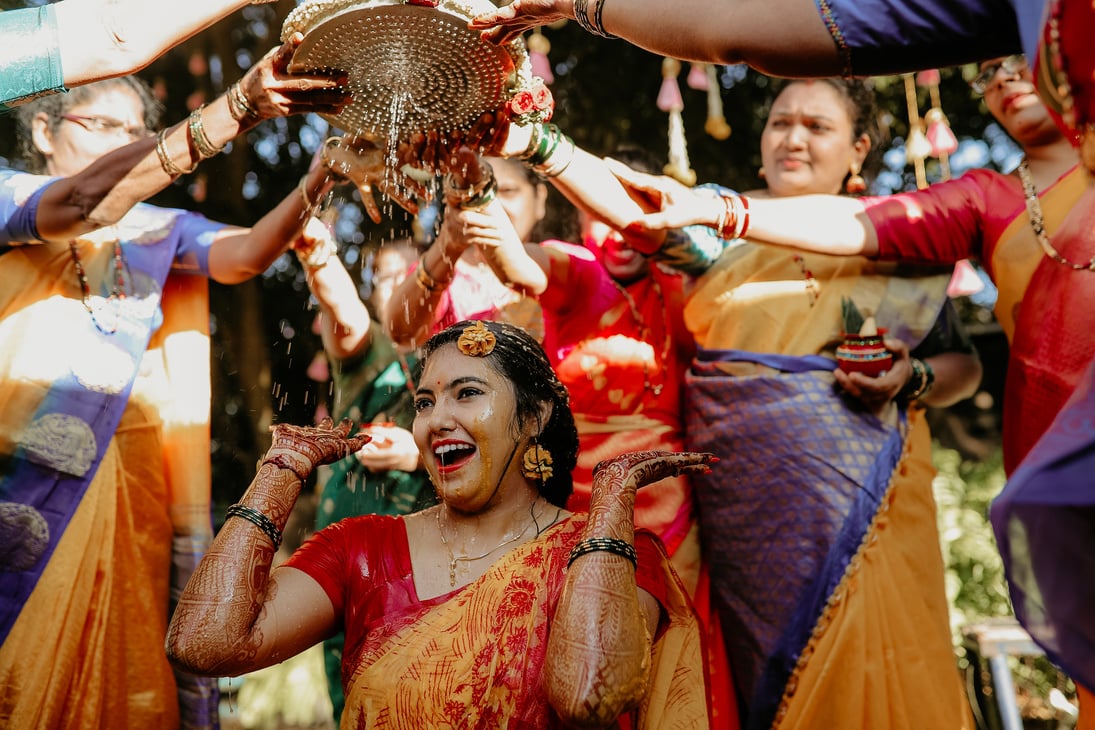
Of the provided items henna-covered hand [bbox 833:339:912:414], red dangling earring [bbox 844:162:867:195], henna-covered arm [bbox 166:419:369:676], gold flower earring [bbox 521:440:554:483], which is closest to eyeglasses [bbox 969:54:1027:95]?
red dangling earring [bbox 844:162:867:195]

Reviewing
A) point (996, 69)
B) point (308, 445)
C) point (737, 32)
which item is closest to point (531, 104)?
point (737, 32)

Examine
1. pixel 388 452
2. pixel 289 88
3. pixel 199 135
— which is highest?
pixel 289 88

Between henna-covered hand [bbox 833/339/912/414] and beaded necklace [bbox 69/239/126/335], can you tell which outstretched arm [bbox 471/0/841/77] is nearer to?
henna-covered hand [bbox 833/339/912/414]

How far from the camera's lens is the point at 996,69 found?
10.6ft

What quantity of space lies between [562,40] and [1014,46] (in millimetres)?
5806

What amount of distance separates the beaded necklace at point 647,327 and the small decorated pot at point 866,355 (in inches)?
24.8

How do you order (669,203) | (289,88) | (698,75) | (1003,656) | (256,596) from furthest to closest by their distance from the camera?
1. (698,75)
2. (1003,656)
3. (669,203)
4. (289,88)
5. (256,596)

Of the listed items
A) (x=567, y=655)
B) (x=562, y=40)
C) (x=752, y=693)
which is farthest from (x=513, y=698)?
(x=562, y=40)

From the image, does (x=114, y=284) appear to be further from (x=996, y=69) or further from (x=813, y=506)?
(x=996, y=69)

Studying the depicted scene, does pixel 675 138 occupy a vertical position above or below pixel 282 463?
above

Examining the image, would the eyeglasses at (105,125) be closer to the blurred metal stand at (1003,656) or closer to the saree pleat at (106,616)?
the saree pleat at (106,616)

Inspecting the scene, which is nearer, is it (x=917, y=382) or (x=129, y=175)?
(x=129, y=175)

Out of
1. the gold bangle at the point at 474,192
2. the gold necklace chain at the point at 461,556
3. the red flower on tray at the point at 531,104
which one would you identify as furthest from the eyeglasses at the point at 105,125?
the gold necklace chain at the point at 461,556

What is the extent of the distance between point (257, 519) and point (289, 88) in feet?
3.65
